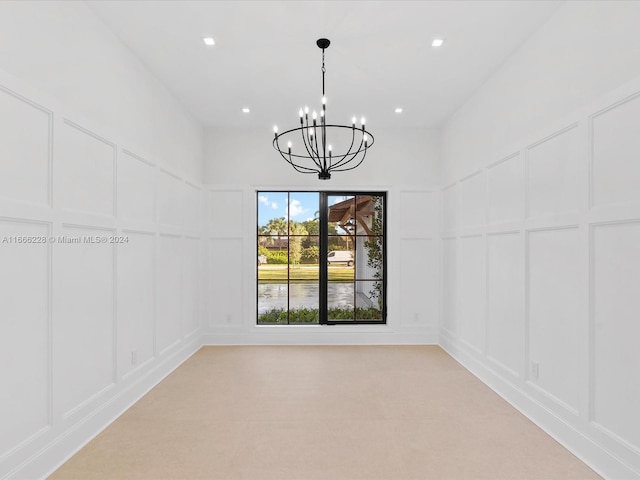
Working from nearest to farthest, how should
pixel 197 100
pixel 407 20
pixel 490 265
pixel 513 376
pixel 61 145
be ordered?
1. pixel 61 145
2. pixel 407 20
3. pixel 513 376
4. pixel 490 265
5. pixel 197 100

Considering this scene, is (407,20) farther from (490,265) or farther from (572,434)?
(572,434)

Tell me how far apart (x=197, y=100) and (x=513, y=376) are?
13.8ft

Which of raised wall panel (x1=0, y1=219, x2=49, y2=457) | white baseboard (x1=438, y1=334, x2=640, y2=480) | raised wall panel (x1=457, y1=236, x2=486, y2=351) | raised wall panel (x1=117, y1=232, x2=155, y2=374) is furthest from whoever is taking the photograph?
raised wall panel (x1=457, y1=236, x2=486, y2=351)

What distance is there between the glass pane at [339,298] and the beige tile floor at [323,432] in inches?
50.9

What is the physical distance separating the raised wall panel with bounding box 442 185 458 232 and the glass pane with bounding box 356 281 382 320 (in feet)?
4.08

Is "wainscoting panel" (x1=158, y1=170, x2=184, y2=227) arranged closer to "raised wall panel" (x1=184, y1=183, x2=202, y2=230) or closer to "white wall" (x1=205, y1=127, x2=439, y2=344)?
"raised wall panel" (x1=184, y1=183, x2=202, y2=230)

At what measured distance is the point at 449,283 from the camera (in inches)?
190

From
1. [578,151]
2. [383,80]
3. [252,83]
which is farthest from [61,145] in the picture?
[578,151]

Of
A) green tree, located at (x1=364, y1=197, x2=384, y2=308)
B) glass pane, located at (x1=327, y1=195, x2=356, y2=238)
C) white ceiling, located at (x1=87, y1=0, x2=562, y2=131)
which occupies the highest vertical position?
white ceiling, located at (x1=87, y1=0, x2=562, y2=131)

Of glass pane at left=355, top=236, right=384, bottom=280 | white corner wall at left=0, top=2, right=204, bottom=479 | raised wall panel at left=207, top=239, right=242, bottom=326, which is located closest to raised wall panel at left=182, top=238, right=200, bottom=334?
raised wall panel at left=207, top=239, right=242, bottom=326

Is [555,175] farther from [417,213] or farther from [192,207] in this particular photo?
[192,207]

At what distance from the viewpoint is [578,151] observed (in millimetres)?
2416

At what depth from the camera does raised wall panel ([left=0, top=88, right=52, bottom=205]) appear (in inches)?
74.8

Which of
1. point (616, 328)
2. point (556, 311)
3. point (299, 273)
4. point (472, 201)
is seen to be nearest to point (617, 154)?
point (616, 328)
